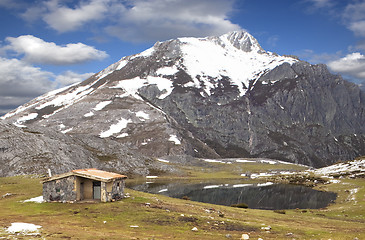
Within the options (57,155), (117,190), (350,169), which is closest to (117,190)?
(117,190)

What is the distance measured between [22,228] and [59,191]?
17.6 m

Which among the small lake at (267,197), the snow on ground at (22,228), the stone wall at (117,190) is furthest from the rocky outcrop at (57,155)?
the snow on ground at (22,228)

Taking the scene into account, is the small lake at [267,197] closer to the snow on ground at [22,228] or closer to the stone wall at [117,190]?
the stone wall at [117,190]

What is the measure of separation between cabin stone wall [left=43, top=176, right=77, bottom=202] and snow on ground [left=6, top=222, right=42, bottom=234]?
49.2 feet

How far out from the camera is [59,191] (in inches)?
1809

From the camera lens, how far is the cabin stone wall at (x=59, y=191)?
1800 inches

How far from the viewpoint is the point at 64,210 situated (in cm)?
4053

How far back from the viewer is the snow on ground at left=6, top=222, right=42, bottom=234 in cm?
2746

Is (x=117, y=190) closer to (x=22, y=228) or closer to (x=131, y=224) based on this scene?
(x=131, y=224)

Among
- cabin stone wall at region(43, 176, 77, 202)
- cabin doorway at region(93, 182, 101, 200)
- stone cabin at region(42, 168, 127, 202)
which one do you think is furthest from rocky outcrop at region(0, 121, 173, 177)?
cabin doorway at region(93, 182, 101, 200)

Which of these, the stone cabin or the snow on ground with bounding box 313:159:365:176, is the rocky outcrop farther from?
the snow on ground with bounding box 313:159:365:176

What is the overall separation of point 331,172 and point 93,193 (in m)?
122

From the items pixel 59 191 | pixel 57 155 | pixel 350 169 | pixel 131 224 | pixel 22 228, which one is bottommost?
pixel 350 169

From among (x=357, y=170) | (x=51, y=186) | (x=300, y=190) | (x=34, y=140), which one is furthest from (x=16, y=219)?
(x=357, y=170)
